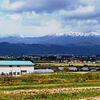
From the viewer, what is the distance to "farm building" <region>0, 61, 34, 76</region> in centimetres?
7650

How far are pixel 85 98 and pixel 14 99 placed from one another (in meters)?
7.02

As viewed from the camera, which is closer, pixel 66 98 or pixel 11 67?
pixel 66 98

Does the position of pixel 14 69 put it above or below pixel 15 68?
below

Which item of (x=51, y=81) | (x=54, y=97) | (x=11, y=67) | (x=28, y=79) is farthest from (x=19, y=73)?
(x=54, y=97)

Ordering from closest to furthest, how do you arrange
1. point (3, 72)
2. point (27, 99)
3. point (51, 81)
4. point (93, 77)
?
1. point (27, 99)
2. point (51, 81)
3. point (93, 77)
4. point (3, 72)

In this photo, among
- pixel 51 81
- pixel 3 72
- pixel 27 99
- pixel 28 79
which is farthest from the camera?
pixel 3 72

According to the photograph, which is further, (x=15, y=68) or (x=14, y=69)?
(x=15, y=68)

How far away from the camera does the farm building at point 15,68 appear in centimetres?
7650

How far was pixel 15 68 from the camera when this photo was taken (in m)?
77.8

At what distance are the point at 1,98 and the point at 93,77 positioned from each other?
3387 centimetres

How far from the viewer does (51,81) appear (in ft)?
179

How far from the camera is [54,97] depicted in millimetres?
32281

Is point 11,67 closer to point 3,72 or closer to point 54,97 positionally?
point 3,72

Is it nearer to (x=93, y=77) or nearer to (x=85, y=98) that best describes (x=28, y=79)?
(x=93, y=77)
